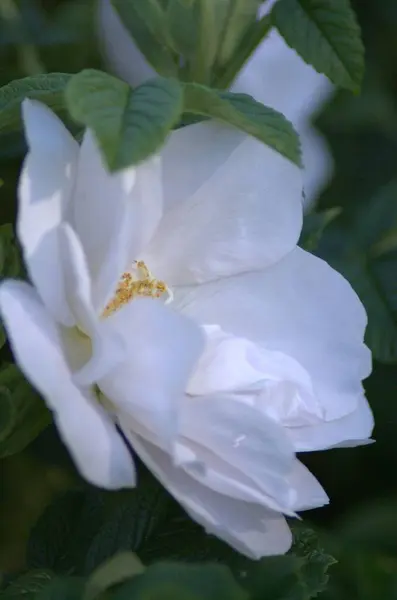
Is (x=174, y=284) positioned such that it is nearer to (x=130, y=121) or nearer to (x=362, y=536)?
(x=130, y=121)

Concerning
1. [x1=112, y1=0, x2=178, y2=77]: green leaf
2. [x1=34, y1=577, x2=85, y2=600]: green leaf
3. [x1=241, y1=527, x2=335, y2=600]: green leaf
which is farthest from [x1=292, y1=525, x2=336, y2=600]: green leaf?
[x1=112, y1=0, x2=178, y2=77]: green leaf

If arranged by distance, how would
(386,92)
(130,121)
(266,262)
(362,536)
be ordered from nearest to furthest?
1. (130,121)
2. (266,262)
3. (362,536)
4. (386,92)

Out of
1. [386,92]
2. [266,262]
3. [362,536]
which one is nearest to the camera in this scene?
[266,262]

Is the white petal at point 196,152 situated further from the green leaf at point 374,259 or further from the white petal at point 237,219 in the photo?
the green leaf at point 374,259

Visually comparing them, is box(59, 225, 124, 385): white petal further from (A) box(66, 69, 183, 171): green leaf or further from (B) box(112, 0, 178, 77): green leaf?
(B) box(112, 0, 178, 77): green leaf

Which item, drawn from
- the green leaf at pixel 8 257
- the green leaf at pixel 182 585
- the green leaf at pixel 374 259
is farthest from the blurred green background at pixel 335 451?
the green leaf at pixel 182 585

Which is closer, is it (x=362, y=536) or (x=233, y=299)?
(x=233, y=299)

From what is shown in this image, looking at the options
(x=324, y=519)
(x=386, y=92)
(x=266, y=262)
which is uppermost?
(x=266, y=262)

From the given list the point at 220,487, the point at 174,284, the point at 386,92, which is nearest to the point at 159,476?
the point at 220,487
